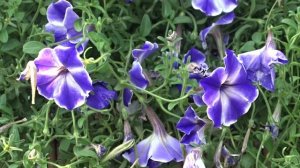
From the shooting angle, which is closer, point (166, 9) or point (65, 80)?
point (65, 80)

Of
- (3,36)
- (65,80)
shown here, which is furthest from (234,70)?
(3,36)

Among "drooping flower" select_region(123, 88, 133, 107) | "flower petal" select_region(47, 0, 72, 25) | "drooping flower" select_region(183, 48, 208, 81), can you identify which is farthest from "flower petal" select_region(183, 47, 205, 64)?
"flower petal" select_region(47, 0, 72, 25)

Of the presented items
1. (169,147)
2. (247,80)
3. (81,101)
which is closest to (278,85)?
(247,80)

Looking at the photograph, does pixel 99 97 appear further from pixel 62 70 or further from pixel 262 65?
pixel 262 65

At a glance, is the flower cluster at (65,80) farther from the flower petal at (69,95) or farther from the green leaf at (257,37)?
the green leaf at (257,37)

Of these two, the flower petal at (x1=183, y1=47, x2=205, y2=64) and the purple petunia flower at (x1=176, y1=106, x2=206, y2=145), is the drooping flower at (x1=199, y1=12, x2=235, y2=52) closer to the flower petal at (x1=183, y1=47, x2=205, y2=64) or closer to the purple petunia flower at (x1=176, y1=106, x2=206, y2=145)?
the flower petal at (x1=183, y1=47, x2=205, y2=64)
